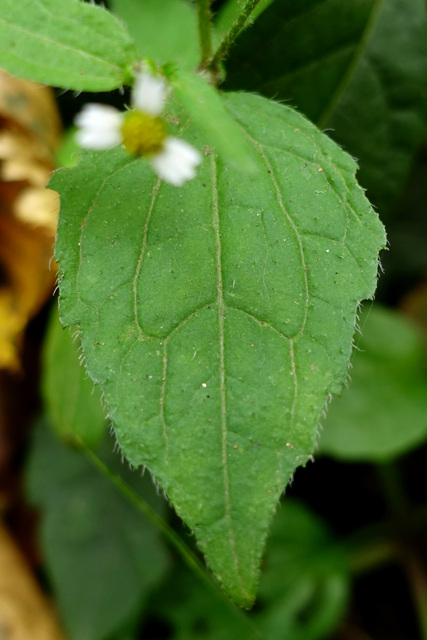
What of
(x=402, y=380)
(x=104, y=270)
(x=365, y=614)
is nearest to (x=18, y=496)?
(x=365, y=614)

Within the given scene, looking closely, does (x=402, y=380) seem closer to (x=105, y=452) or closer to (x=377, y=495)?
(x=377, y=495)

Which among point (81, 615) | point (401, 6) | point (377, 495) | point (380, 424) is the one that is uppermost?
point (401, 6)

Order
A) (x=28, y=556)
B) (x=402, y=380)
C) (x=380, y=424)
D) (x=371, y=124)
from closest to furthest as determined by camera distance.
Answer: (x=371, y=124) < (x=380, y=424) < (x=402, y=380) < (x=28, y=556)

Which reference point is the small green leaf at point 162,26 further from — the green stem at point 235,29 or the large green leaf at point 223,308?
the large green leaf at point 223,308

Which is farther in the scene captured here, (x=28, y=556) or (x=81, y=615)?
(x=28, y=556)

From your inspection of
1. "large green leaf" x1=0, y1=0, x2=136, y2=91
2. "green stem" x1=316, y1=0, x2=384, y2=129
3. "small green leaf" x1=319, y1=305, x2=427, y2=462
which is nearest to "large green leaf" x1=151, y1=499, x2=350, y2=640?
"small green leaf" x1=319, y1=305, x2=427, y2=462

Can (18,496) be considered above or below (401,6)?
below

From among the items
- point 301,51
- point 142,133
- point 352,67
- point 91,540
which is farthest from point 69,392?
point 352,67
